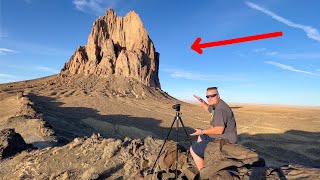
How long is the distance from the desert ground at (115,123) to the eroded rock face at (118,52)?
5.89 m

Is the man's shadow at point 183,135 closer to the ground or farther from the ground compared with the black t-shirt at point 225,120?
closer to the ground

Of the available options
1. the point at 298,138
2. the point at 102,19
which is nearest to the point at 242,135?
the point at 298,138

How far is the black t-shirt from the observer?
7.74m

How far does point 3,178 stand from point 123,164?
4866 mm

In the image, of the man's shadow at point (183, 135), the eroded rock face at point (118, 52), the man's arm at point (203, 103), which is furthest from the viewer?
the eroded rock face at point (118, 52)

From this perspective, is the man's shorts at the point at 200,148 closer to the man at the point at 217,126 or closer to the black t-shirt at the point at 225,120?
the man at the point at 217,126

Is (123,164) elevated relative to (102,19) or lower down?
lower down

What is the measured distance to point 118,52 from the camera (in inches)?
3976

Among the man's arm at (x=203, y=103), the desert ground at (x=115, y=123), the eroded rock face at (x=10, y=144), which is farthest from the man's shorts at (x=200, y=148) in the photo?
the eroded rock face at (x=10, y=144)

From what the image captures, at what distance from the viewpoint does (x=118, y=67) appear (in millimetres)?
92000

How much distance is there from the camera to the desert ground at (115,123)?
982 inches

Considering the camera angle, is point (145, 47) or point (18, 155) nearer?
point (18, 155)

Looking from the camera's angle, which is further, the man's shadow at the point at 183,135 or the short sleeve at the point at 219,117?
the man's shadow at the point at 183,135

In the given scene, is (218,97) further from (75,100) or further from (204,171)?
(75,100)
